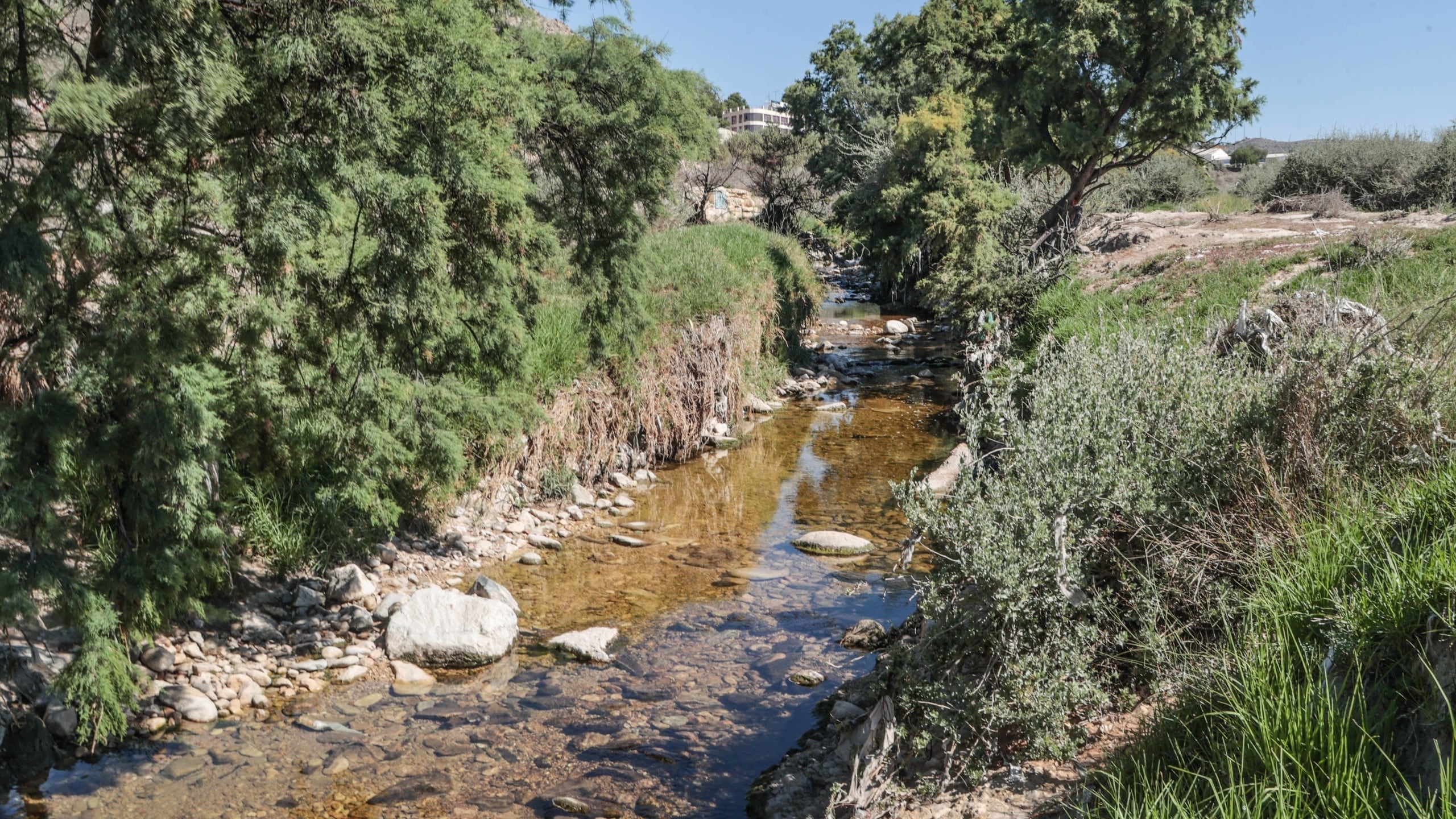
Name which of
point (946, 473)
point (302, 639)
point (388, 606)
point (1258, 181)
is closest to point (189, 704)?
point (302, 639)

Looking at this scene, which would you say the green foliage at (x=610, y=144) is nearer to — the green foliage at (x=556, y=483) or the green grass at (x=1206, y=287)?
the green foliage at (x=556, y=483)

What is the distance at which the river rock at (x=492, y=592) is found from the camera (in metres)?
7.12

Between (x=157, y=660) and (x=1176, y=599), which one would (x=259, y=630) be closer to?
(x=157, y=660)

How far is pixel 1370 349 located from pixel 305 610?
6.84 meters

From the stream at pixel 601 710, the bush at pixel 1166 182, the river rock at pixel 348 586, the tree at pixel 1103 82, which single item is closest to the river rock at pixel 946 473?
the stream at pixel 601 710

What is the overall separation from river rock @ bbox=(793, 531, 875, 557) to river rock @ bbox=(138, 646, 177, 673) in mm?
5417

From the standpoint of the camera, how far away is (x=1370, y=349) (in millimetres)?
4395

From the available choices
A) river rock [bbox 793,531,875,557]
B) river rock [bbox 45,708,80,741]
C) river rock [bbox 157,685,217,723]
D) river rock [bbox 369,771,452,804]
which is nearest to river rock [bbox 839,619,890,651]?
river rock [bbox 793,531,875,557]

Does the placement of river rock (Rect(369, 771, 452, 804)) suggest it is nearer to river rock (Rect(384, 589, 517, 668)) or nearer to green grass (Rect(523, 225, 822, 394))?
river rock (Rect(384, 589, 517, 668))

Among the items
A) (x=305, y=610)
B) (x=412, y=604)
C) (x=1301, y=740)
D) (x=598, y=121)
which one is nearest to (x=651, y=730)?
(x=412, y=604)

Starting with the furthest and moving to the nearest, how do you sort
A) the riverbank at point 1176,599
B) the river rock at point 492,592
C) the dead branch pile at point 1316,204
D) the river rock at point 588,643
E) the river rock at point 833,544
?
the dead branch pile at point 1316,204 < the river rock at point 833,544 < the river rock at point 492,592 < the river rock at point 588,643 < the riverbank at point 1176,599

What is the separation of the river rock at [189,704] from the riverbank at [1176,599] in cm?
329

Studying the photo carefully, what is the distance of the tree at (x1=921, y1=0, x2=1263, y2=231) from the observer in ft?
53.4

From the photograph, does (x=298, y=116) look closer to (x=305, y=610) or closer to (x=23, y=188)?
(x=23, y=188)
